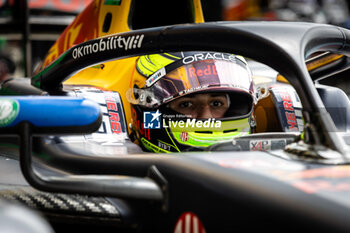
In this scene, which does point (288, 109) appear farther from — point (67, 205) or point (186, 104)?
point (67, 205)

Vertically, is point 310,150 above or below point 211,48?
below

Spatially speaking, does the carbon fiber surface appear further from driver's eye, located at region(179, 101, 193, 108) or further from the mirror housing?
driver's eye, located at region(179, 101, 193, 108)

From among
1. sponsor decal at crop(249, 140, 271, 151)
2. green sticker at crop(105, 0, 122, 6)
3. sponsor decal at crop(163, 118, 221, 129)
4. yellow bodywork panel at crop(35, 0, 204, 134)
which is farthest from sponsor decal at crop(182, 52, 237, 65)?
green sticker at crop(105, 0, 122, 6)

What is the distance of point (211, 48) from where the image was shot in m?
1.08

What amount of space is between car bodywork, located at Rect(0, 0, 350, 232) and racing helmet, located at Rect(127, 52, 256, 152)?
0.31 m

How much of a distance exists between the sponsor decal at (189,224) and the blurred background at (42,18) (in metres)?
6.35

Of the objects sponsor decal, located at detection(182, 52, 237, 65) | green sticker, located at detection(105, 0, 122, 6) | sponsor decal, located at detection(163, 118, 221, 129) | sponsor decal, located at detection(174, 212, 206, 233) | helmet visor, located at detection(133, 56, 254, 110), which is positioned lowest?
sponsor decal, located at detection(174, 212, 206, 233)

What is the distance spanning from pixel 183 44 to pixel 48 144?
0.60 meters

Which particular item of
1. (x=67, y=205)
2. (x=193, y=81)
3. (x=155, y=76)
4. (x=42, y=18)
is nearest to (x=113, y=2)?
(x=155, y=76)

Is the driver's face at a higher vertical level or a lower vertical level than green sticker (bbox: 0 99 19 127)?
lower

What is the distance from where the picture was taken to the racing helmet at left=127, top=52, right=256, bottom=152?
59.2 inches

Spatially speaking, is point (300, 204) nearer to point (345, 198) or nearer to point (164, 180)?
point (345, 198)

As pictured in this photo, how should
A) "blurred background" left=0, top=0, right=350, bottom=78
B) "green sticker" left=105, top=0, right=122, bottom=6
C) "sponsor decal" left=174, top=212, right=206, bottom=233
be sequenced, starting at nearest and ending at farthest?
"sponsor decal" left=174, top=212, right=206, bottom=233
"green sticker" left=105, top=0, right=122, bottom=6
"blurred background" left=0, top=0, right=350, bottom=78

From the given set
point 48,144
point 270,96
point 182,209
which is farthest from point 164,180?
point 270,96
